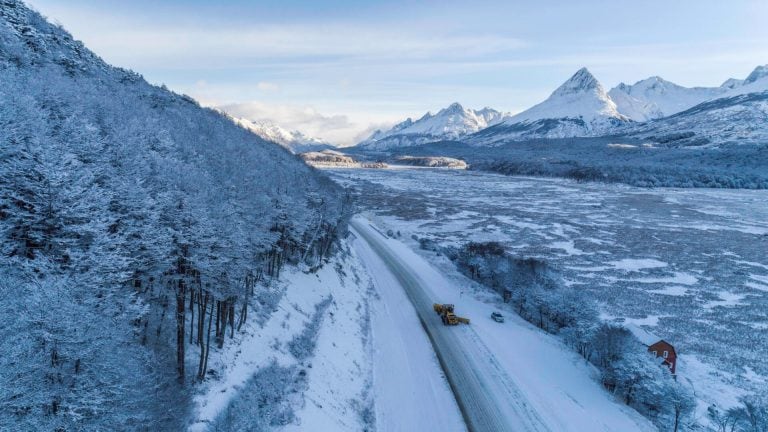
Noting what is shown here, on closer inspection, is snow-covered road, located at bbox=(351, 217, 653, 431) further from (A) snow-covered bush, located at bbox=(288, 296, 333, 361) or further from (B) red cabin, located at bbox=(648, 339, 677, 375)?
(A) snow-covered bush, located at bbox=(288, 296, 333, 361)

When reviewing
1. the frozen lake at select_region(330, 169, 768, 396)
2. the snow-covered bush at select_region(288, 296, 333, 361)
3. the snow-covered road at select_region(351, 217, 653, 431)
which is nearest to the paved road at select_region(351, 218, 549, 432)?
the snow-covered road at select_region(351, 217, 653, 431)

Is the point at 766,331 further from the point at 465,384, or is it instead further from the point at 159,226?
the point at 159,226

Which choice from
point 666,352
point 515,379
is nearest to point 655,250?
point 666,352

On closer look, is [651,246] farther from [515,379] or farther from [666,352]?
[515,379]

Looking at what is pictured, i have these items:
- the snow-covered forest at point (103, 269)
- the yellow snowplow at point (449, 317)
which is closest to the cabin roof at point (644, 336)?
the yellow snowplow at point (449, 317)

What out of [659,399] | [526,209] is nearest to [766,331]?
[659,399]
